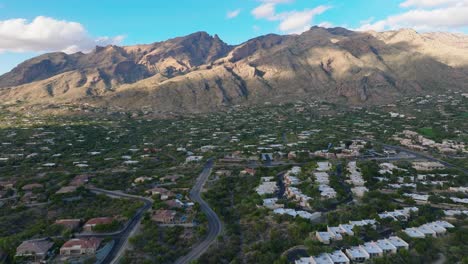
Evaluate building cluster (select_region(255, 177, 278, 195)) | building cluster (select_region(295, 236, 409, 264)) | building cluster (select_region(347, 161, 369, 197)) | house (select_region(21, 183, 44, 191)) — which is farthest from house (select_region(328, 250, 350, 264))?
house (select_region(21, 183, 44, 191))

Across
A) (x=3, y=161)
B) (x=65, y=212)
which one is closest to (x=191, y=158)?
(x=65, y=212)

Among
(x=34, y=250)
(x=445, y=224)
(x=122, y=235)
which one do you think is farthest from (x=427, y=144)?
(x=34, y=250)

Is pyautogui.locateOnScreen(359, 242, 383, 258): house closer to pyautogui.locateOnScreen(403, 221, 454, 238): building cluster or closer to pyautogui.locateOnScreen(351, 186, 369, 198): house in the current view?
pyautogui.locateOnScreen(403, 221, 454, 238): building cluster

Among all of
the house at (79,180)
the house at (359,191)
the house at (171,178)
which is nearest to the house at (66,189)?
the house at (79,180)

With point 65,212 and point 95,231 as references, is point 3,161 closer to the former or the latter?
point 65,212

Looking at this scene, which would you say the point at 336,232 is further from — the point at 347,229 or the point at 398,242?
the point at 398,242

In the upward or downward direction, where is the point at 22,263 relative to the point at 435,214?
upward

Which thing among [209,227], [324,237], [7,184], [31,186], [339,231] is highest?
[7,184]
